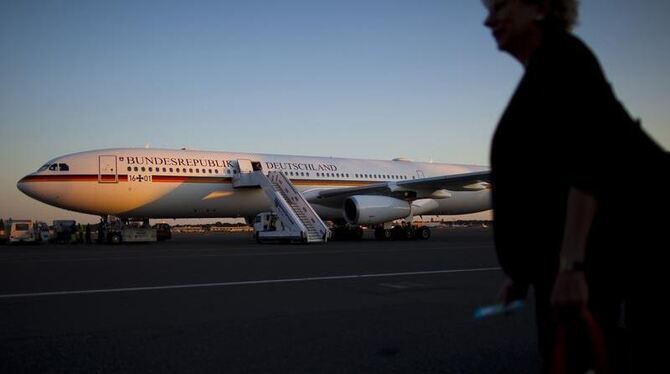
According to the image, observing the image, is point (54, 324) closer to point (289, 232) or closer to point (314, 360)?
point (314, 360)

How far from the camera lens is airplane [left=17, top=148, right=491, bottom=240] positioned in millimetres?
20969

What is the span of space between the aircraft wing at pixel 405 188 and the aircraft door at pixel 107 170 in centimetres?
802

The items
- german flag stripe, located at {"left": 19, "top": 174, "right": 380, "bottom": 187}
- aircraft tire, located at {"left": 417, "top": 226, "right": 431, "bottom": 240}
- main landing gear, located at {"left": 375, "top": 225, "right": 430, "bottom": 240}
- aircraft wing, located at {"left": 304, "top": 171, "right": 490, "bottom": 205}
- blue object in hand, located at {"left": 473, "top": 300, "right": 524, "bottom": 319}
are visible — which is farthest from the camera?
aircraft tire, located at {"left": 417, "top": 226, "right": 431, "bottom": 240}

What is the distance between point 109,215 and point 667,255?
22.8 metres

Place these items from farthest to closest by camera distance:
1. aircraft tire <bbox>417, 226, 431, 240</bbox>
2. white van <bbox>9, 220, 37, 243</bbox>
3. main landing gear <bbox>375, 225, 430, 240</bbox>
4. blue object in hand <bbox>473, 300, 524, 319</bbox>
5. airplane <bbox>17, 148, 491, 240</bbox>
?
white van <bbox>9, 220, 37, 243</bbox>
aircraft tire <bbox>417, 226, 431, 240</bbox>
main landing gear <bbox>375, 225, 430, 240</bbox>
airplane <bbox>17, 148, 491, 240</bbox>
blue object in hand <bbox>473, 300, 524, 319</bbox>

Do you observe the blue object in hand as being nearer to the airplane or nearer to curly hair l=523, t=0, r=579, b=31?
curly hair l=523, t=0, r=579, b=31

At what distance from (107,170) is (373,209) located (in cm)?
989

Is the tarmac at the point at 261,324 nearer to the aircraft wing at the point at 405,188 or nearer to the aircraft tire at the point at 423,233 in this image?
the aircraft wing at the point at 405,188

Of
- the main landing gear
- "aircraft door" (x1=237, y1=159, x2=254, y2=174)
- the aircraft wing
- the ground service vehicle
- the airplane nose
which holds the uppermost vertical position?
"aircraft door" (x1=237, y1=159, x2=254, y2=174)

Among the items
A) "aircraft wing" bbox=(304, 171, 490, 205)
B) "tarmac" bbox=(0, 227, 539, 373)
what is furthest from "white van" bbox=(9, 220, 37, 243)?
"tarmac" bbox=(0, 227, 539, 373)

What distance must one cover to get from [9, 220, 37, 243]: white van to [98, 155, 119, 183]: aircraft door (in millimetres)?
10895

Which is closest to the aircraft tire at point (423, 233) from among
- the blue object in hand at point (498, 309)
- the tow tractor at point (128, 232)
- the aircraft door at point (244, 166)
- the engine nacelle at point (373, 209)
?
the engine nacelle at point (373, 209)

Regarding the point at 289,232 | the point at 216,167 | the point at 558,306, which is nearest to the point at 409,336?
the point at 558,306

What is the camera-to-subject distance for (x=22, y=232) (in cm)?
2933
